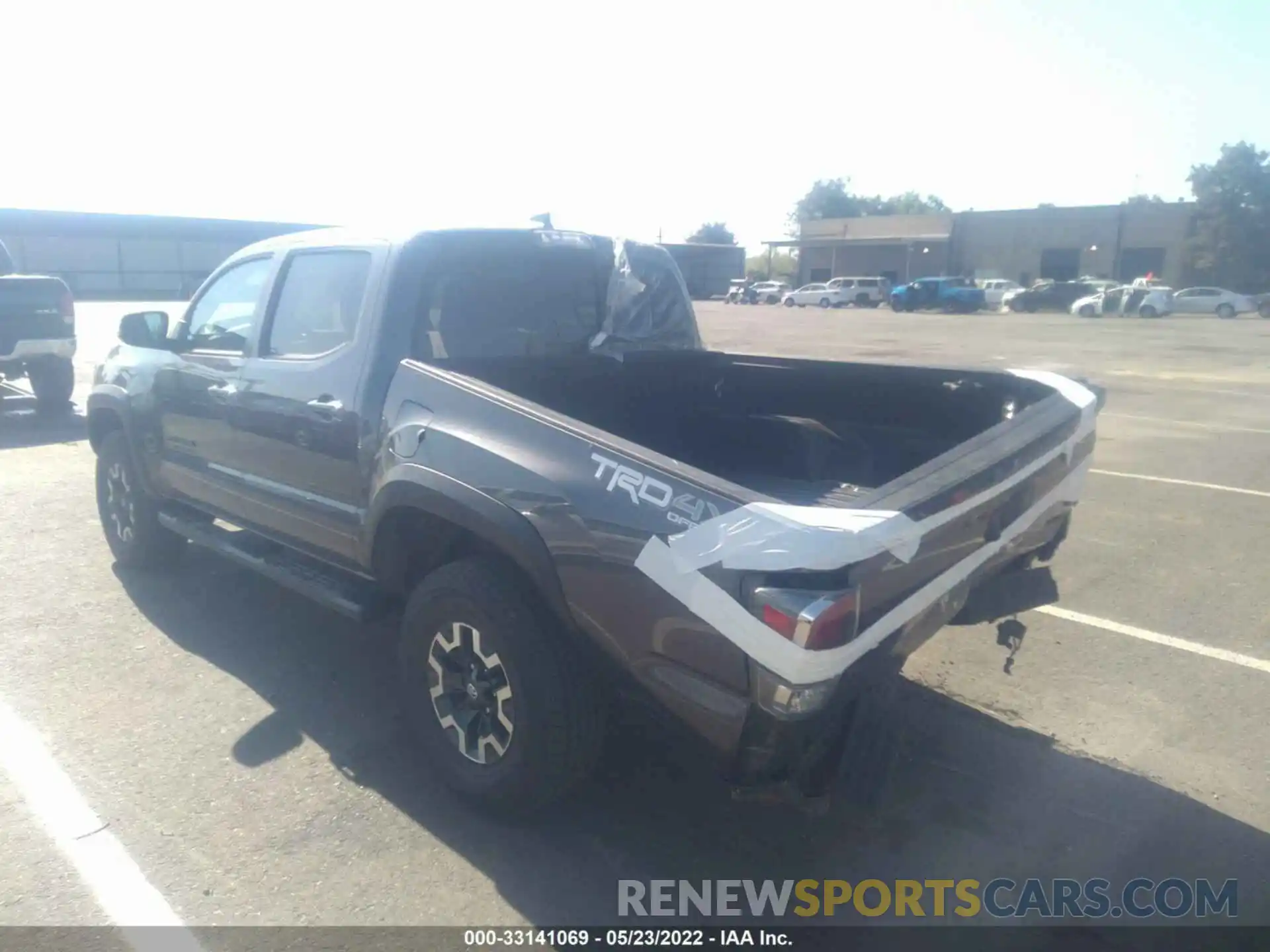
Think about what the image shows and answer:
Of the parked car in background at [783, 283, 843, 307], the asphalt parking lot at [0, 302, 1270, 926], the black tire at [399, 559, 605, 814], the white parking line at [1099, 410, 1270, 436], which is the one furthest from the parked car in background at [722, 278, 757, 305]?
the black tire at [399, 559, 605, 814]

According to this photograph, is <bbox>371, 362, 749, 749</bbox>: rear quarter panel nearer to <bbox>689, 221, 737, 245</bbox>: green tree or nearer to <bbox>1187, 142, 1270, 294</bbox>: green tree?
<bbox>1187, 142, 1270, 294</bbox>: green tree

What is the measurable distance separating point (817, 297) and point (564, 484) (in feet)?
174

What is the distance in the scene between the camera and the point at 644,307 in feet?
16.5

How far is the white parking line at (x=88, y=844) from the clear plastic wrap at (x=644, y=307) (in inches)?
108

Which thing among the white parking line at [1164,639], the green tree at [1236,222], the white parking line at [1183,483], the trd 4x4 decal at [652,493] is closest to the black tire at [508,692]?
the trd 4x4 decal at [652,493]

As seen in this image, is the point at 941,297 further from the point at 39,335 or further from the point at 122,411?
the point at 122,411

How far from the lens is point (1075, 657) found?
494 cm

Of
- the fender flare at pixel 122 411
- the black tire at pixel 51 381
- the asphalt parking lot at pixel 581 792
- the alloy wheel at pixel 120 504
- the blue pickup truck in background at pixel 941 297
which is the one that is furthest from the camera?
the blue pickup truck in background at pixel 941 297

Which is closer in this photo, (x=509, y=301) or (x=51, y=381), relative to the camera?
(x=509, y=301)

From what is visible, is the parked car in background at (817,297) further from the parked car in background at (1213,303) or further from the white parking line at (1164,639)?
the white parking line at (1164,639)

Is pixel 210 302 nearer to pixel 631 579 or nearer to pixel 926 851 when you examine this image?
pixel 631 579

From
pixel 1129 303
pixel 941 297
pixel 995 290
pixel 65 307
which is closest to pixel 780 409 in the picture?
pixel 65 307

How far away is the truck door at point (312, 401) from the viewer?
4039 millimetres

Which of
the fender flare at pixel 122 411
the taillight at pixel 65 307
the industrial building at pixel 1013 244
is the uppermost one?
the industrial building at pixel 1013 244
